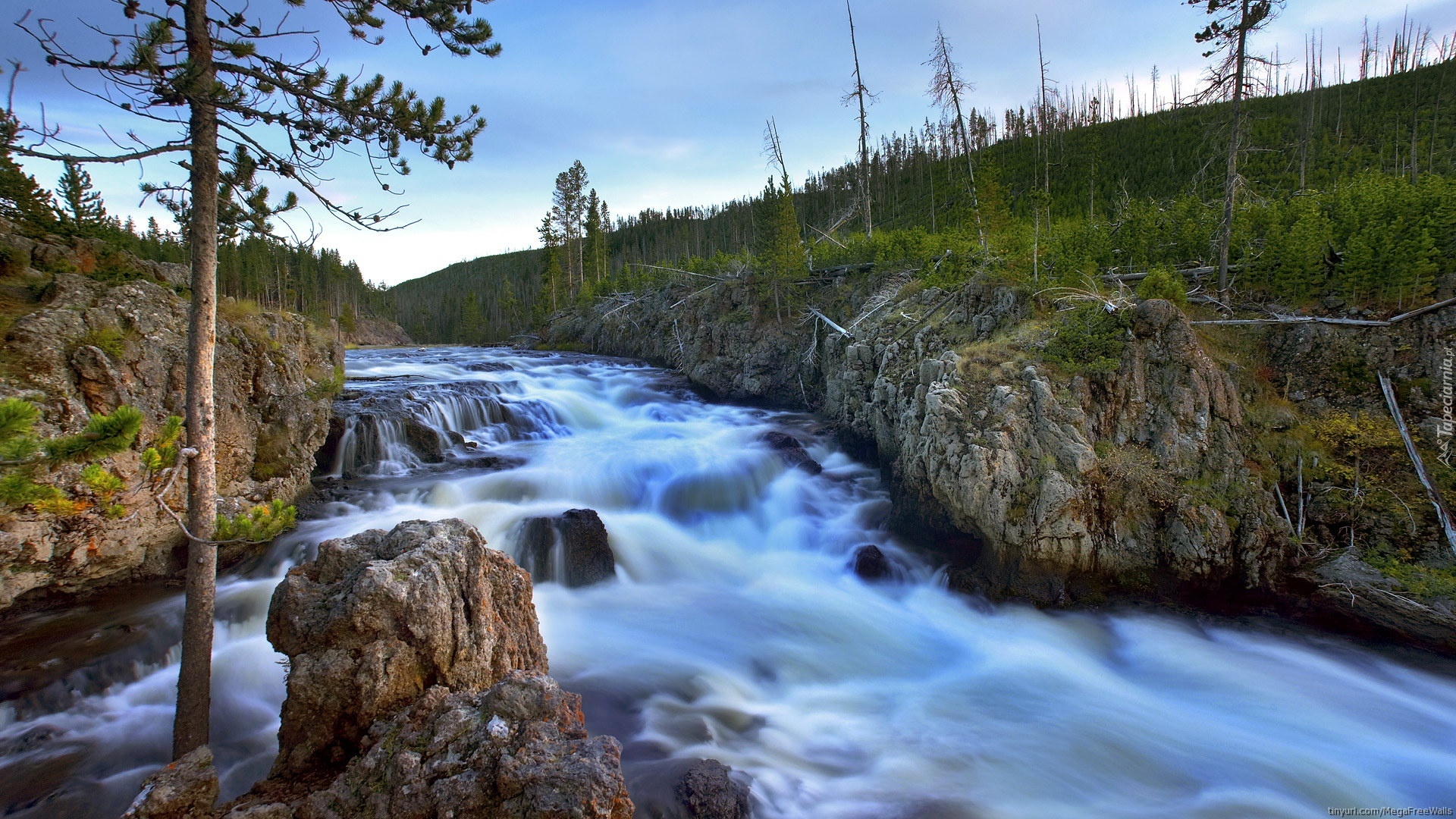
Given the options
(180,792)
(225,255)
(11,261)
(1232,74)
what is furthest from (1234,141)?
(225,255)

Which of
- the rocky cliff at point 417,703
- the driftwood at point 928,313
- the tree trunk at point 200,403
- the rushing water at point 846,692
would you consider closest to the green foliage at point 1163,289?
the driftwood at point 928,313

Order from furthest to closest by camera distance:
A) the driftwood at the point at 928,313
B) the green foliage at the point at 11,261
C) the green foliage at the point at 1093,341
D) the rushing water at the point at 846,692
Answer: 1. the driftwood at the point at 928,313
2. the green foliage at the point at 1093,341
3. the green foliage at the point at 11,261
4. the rushing water at the point at 846,692

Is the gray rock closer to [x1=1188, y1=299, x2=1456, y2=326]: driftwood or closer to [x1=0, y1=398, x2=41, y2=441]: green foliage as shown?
[x1=0, y1=398, x2=41, y2=441]: green foliage

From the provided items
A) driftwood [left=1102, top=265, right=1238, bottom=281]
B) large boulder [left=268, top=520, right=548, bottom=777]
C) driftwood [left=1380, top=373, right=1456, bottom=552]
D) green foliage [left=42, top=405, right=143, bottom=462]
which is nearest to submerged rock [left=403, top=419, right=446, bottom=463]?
large boulder [left=268, top=520, right=548, bottom=777]

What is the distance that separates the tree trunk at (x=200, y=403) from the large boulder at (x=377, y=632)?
79 cm

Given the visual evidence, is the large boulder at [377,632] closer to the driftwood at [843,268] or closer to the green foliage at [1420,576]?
the green foliage at [1420,576]

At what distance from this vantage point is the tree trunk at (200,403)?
4.77 m

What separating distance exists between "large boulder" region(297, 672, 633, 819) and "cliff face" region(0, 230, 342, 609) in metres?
3.91

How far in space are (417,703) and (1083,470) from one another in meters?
9.92

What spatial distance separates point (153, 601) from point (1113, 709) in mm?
13407

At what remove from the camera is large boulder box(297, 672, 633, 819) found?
3.65m

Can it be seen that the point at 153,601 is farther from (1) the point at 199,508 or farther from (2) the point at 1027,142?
(2) the point at 1027,142

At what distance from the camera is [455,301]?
100312mm

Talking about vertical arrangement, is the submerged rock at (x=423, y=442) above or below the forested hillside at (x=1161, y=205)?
below
